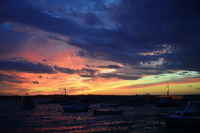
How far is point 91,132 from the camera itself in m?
38.9

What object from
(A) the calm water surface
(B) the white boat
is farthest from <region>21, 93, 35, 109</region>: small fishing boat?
(B) the white boat

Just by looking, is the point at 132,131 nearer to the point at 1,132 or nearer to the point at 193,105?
the point at 193,105

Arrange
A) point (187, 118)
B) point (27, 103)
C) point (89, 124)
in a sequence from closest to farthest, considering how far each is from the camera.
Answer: point (187, 118)
point (89, 124)
point (27, 103)

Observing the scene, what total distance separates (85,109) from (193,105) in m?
54.2

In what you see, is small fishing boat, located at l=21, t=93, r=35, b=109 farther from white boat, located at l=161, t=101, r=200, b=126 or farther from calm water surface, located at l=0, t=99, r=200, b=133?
Result: white boat, located at l=161, t=101, r=200, b=126

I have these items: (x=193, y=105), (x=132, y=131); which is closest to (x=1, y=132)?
(x=132, y=131)

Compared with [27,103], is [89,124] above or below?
below

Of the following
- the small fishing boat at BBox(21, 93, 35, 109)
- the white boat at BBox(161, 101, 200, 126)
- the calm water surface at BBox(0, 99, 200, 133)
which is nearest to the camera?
the white boat at BBox(161, 101, 200, 126)

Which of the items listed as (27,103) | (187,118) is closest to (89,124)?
(187,118)

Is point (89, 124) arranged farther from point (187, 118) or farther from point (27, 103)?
point (27, 103)

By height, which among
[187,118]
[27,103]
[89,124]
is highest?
[187,118]

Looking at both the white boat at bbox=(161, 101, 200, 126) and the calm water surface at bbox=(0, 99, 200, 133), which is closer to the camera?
the white boat at bbox=(161, 101, 200, 126)

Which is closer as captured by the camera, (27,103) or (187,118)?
(187,118)

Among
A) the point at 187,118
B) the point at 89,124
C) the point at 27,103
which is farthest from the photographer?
the point at 27,103
